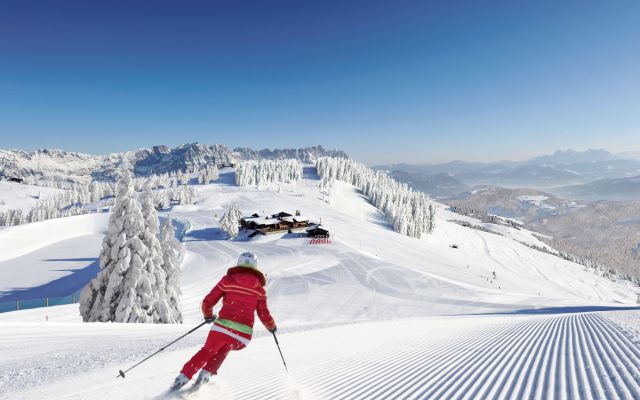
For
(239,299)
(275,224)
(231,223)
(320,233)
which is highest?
(239,299)

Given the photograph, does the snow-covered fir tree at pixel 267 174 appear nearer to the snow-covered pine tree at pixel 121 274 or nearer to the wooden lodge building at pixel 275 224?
the wooden lodge building at pixel 275 224

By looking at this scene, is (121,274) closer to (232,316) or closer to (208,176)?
(232,316)

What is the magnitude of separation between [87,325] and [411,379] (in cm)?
1225

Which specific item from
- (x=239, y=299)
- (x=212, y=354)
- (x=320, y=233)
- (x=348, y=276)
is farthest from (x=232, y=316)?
(x=320, y=233)

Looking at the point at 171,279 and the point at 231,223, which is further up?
the point at 171,279

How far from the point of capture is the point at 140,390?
5129 millimetres

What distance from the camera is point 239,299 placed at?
19.3ft

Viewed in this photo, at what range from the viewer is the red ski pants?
504 centimetres

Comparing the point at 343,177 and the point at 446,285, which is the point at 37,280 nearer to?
the point at 446,285

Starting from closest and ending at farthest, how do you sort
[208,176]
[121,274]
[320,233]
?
1. [121,274]
2. [320,233]
3. [208,176]

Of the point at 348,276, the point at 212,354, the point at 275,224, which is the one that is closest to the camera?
the point at 212,354

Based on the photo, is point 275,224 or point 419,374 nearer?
point 419,374

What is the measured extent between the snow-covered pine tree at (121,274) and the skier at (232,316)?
Answer: 17895 millimetres

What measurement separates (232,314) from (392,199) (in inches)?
5445
